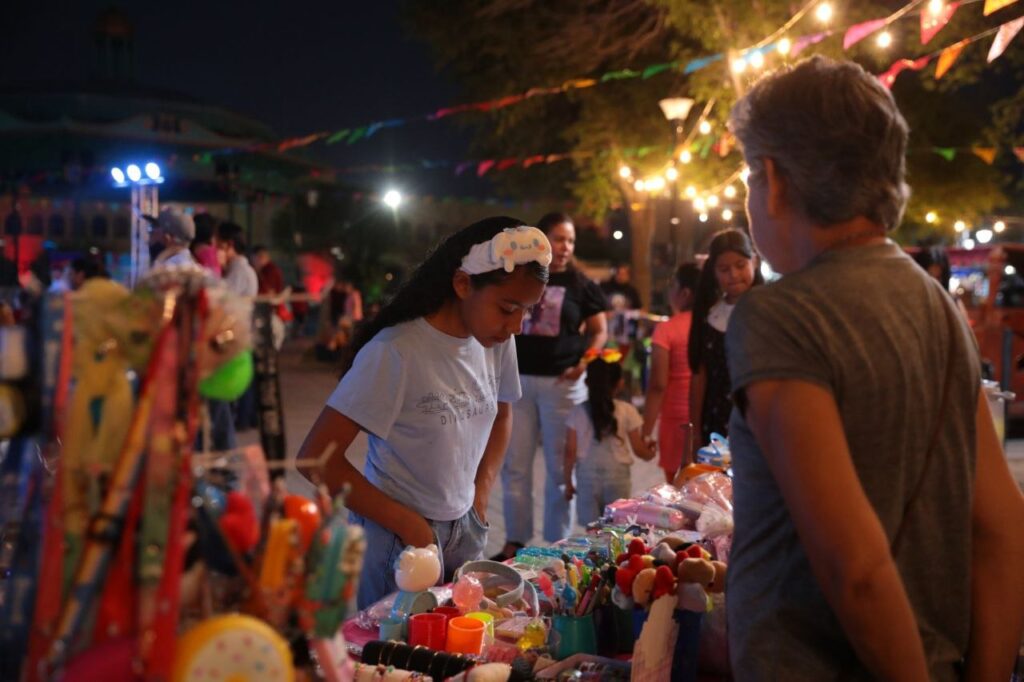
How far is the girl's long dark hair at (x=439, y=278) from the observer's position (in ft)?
9.00

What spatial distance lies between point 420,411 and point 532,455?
11.5 ft

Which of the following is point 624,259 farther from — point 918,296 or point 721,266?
point 918,296

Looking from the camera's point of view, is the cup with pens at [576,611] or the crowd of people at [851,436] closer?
the crowd of people at [851,436]

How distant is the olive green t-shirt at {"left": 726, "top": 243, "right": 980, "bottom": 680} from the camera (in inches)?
56.4

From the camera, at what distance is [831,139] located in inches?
58.0

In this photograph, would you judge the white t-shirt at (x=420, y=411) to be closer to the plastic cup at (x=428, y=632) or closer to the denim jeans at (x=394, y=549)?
the denim jeans at (x=394, y=549)

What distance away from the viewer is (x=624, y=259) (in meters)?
43.2

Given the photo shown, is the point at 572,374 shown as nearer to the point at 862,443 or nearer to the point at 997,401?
the point at 997,401

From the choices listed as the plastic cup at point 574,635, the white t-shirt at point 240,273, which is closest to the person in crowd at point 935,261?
the white t-shirt at point 240,273

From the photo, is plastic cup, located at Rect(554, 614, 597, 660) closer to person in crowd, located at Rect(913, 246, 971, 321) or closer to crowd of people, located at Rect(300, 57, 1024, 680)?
crowd of people, located at Rect(300, 57, 1024, 680)

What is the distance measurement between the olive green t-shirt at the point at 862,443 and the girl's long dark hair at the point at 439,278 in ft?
4.16

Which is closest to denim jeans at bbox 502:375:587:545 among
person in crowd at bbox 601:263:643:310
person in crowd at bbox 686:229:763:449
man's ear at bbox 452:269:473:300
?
person in crowd at bbox 686:229:763:449

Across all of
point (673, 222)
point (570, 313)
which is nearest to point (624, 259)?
point (673, 222)

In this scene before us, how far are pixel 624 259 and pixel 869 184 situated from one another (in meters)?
42.1
